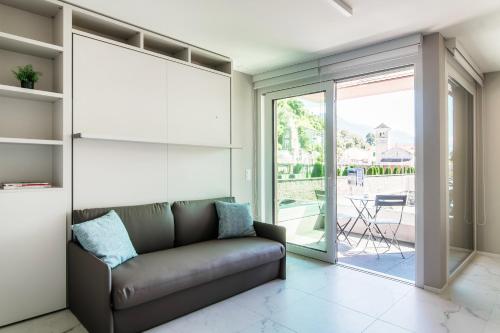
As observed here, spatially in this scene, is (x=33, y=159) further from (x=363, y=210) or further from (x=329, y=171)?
(x=363, y=210)

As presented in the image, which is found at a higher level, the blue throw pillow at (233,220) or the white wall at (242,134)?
the white wall at (242,134)

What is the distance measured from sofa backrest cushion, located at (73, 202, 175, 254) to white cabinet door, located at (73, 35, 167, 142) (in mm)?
688

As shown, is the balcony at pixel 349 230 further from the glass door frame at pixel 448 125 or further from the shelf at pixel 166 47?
the shelf at pixel 166 47

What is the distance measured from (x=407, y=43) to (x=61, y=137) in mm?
3373

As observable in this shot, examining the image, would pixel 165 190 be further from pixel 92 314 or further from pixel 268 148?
pixel 268 148

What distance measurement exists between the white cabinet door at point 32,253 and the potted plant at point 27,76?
0.84 meters

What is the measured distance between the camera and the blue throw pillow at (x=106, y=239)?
2348mm

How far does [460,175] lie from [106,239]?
13.5 feet

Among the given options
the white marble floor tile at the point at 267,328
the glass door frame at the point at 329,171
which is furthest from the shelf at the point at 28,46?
the glass door frame at the point at 329,171

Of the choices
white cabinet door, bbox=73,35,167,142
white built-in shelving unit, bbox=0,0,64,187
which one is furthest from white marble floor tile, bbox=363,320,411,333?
white built-in shelving unit, bbox=0,0,64,187

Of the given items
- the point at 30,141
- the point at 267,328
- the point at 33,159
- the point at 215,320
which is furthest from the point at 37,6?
the point at 267,328

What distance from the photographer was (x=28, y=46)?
2451 mm

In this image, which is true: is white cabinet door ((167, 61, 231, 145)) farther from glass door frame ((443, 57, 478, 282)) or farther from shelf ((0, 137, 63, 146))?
glass door frame ((443, 57, 478, 282))

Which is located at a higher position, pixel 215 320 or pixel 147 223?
pixel 147 223
